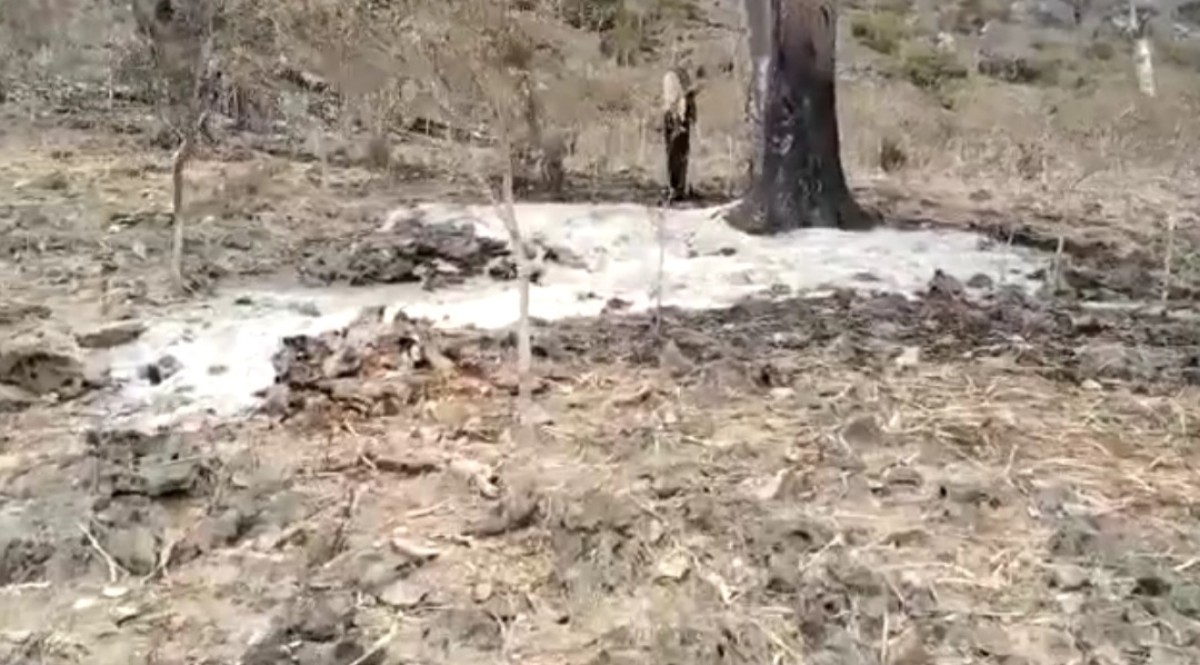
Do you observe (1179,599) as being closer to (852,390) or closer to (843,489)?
(843,489)

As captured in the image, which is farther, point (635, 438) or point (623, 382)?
point (623, 382)

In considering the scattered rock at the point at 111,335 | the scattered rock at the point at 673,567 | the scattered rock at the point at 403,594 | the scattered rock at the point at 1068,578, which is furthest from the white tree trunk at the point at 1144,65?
the scattered rock at the point at 403,594

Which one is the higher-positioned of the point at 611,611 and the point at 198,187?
the point at 198,187

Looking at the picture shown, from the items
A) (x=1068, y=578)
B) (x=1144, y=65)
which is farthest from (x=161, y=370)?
(x=1144, y=65)

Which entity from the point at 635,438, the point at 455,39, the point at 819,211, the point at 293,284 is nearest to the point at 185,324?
the point at 293,284

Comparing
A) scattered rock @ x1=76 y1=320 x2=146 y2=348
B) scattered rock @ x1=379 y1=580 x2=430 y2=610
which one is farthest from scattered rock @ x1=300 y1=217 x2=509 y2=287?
scattered rock @ x1=379 y1=580 x2=430 y2=610

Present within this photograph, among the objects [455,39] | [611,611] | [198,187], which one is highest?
[455,39]

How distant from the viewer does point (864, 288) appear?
495 centimetres

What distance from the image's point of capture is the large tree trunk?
5.98 m

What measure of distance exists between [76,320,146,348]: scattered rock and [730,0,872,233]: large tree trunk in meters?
2.63

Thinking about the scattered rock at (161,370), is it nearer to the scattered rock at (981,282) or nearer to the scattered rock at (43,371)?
the scattered rock at (43,371)

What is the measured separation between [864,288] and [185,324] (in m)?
2.26

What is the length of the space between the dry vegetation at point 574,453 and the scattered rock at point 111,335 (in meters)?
0.02

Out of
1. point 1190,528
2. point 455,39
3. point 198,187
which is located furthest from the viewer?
point 198,187
